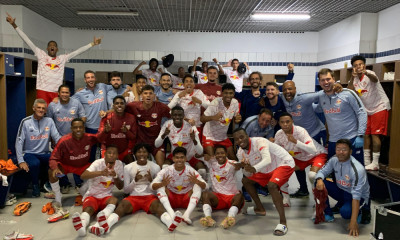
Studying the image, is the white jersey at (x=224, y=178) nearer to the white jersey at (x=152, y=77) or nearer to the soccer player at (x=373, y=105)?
the soccer player at (x=373, y=105)

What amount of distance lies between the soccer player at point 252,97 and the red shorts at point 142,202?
6.50 feet

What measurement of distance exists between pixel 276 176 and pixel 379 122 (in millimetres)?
1999

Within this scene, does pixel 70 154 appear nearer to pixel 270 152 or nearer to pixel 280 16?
pixel 270 152

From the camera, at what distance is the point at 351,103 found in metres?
3.79

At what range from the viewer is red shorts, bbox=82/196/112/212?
11.1 ft

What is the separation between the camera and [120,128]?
13.9 feet

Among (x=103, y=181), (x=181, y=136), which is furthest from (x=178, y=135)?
(x=103, y=181)

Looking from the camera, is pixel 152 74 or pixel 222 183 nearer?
pixel 222 183

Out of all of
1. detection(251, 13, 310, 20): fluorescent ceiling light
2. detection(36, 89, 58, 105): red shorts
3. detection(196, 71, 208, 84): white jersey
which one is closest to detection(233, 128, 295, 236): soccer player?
detection(36, 89, 58, 105): red shorts

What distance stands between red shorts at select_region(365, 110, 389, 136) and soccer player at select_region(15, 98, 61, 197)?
4.45 m

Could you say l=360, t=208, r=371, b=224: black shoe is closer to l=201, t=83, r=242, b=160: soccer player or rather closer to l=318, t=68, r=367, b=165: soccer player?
l=318, t=68, r=367, b=165: soccer player

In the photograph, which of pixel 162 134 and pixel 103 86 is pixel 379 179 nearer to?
pixel 162 134

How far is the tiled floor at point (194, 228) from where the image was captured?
9.97 feet

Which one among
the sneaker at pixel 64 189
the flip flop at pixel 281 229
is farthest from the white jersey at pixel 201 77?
the flip flop at pixel 281 229
